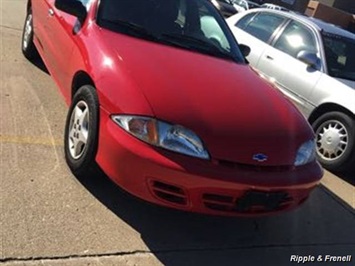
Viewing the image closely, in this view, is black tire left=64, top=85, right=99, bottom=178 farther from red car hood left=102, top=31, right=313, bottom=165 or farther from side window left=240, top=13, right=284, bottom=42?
side window left=240, top=13, right=284, bottom=42

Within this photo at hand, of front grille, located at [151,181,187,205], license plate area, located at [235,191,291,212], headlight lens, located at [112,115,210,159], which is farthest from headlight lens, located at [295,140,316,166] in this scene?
front grille, located at [151,181,187,205]

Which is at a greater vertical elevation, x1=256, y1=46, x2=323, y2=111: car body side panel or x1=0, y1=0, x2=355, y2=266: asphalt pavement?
x1=256, y1=46, x2=323, y2=111: car body side panel

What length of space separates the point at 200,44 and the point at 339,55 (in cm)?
271

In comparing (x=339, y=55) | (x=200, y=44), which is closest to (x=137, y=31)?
(x=200, y=44)

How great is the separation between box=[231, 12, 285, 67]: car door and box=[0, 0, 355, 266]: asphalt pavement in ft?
8.66

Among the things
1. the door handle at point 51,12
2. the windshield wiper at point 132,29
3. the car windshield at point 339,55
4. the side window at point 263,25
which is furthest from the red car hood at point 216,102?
the side window at point 263,25

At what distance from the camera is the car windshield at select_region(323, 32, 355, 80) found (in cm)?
630

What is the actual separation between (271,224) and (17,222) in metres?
1.96

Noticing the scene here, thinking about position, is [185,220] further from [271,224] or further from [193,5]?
[193,5]

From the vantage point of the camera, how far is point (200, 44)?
4590 mm

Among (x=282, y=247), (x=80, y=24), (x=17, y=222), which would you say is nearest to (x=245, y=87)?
(x=282, y=247)

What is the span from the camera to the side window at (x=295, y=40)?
6598 millimetres

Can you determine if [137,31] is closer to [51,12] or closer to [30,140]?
[30,140]

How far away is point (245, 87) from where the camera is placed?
4094mm
